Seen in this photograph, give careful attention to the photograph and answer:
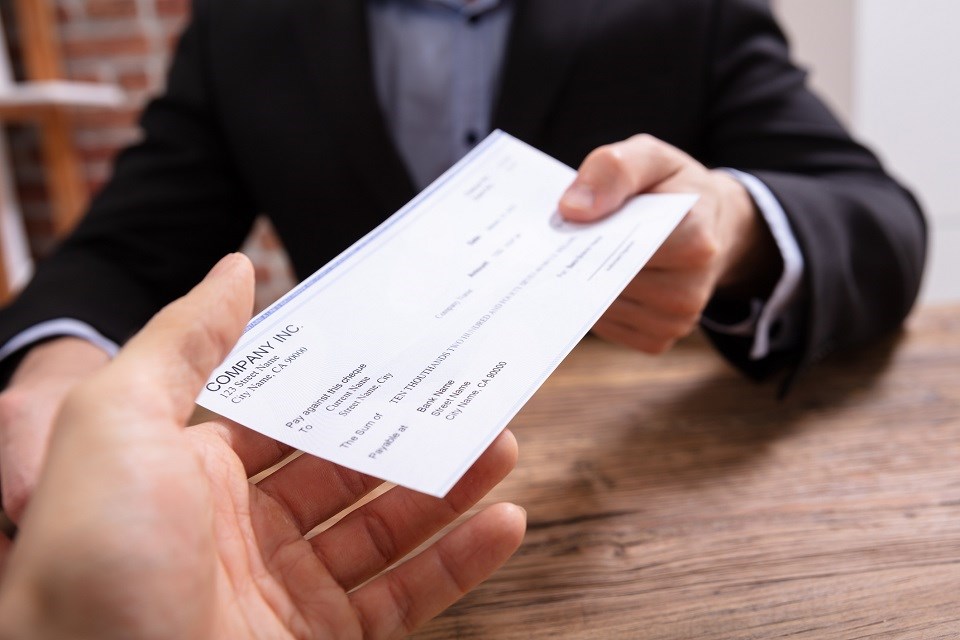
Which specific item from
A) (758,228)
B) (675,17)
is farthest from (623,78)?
(758,228)

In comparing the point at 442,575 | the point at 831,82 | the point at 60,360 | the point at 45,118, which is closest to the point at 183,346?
the point at 442,575

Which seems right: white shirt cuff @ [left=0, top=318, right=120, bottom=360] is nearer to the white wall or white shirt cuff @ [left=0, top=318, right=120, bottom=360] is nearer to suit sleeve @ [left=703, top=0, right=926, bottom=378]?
suit sleeve @ [left=703, top=0, right=926, bottom=378]

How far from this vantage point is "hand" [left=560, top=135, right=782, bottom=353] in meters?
0.45

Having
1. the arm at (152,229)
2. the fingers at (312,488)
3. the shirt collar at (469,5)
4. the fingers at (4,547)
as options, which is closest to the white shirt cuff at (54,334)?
the arm at (152,229)

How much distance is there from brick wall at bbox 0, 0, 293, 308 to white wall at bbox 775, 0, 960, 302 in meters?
1.33

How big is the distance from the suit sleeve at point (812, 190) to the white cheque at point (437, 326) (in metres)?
0.22

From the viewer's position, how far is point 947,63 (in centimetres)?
130

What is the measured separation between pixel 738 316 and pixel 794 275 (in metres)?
0.08

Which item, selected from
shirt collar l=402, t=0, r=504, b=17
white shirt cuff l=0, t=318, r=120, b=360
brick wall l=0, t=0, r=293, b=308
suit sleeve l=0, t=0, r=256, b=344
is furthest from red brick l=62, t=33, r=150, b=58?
white shirt cuff l=0, t=318, r=120, b=360

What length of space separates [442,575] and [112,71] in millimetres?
1737

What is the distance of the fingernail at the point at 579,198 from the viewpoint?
0.45 meters

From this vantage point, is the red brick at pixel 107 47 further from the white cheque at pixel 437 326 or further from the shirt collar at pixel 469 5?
the white cheque at pixel 437 326

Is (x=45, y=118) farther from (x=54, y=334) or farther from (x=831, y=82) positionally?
(x=831, y=82)

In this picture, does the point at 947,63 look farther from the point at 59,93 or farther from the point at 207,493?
the point at 59,93
